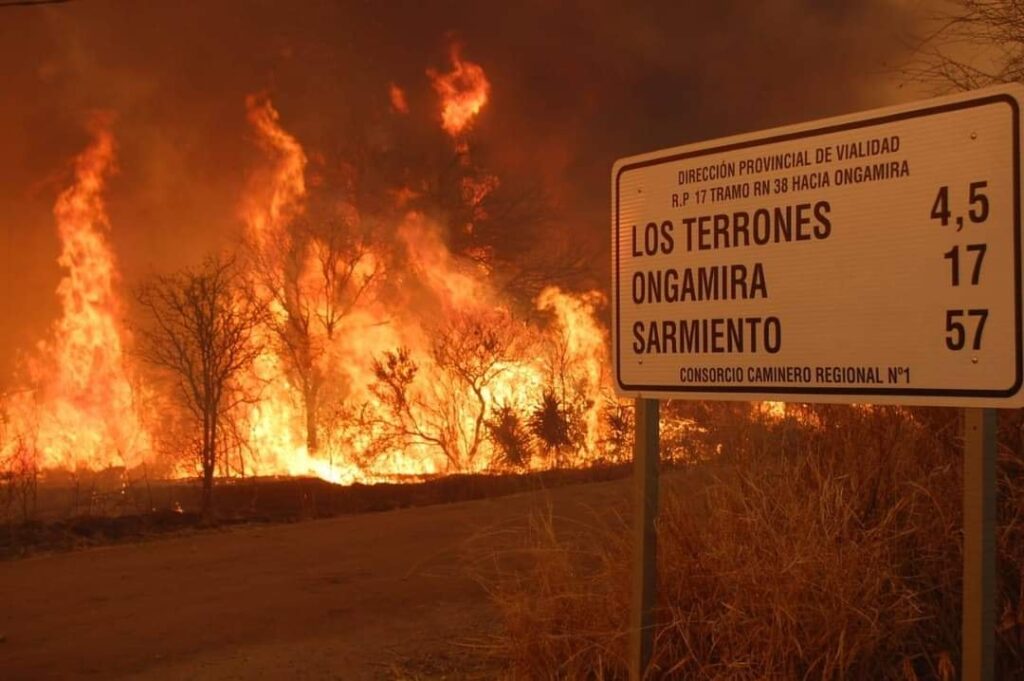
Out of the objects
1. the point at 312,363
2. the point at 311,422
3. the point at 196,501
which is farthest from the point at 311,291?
the point at 196,501

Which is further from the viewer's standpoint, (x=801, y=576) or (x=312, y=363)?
(x=312, y=363)

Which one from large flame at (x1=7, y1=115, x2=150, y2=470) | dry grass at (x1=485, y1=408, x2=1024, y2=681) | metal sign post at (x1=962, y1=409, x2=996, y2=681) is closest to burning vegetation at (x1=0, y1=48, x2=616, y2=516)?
large flame at (x1=7, y1=115, x2=150, y2=470)

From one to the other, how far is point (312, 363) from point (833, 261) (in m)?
21.3

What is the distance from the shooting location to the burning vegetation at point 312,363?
73.3 feet

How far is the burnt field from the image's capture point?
35.7 feet

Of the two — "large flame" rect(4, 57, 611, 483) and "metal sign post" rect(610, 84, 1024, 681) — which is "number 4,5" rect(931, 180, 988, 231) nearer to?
"metal sign post" rect(610, 84, 1024, 681)

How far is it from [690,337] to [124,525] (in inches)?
351

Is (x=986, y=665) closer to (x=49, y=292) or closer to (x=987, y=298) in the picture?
(x=987, y=298)

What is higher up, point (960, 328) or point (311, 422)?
→ point (960, 328)

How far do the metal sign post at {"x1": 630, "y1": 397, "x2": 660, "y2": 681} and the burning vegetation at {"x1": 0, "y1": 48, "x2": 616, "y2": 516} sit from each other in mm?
16765

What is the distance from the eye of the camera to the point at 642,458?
168 inches

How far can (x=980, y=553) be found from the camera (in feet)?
11.0

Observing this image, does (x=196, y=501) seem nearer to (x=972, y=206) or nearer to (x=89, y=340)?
(x=89, y=340)

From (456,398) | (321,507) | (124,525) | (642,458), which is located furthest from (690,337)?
(456,398)
